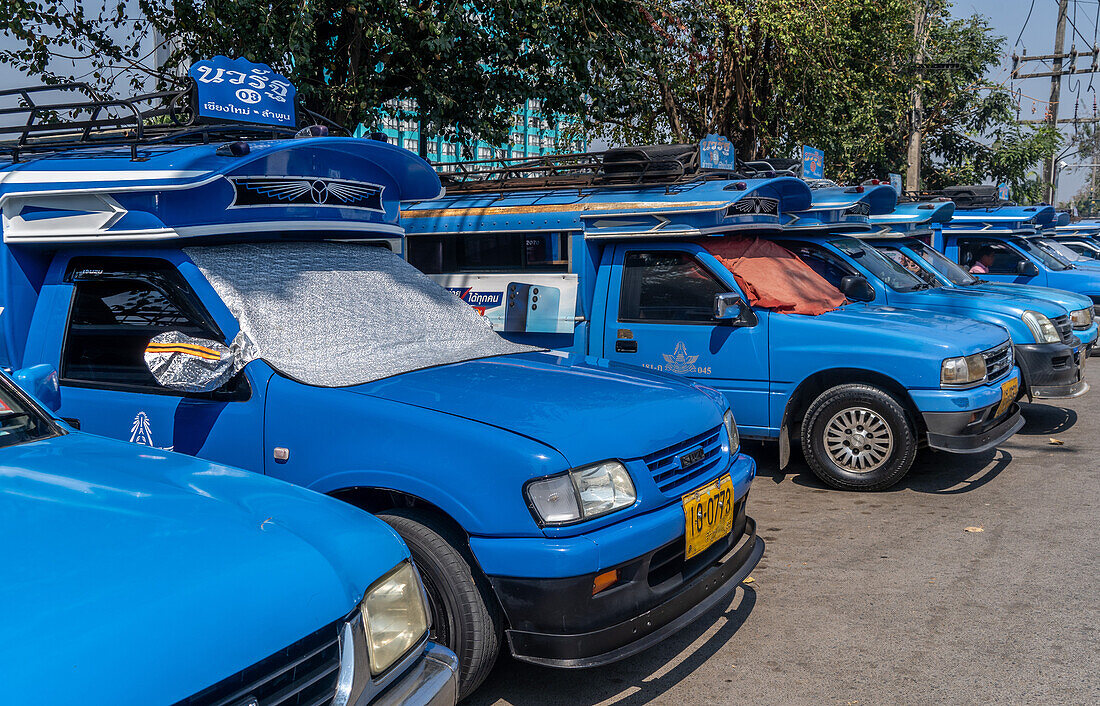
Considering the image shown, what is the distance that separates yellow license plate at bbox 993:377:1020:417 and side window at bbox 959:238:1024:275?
667 centimetres

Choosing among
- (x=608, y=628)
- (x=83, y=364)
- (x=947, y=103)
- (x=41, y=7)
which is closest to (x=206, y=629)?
(x=608, y=628)

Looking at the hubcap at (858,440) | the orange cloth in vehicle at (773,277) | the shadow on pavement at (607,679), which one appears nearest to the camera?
the shadow on pavement at (607,679)

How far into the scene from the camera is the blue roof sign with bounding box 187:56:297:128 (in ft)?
18.1

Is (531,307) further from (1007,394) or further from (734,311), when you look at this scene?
(1007,394)

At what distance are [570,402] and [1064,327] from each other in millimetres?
7172

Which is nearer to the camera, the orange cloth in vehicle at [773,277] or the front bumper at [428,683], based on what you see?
the front bumper at [428,683]

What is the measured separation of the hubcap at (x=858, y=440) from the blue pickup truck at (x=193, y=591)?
4.78 m

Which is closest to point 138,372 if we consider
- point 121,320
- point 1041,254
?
point 121,320

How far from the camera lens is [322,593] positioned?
2.16m

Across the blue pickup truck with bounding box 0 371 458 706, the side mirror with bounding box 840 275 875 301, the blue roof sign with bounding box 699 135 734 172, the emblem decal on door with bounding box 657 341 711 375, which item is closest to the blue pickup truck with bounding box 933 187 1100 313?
the blue roof sign with bounding box 699 135 734 172

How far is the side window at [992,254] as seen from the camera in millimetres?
13141

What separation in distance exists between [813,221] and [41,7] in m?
9.18

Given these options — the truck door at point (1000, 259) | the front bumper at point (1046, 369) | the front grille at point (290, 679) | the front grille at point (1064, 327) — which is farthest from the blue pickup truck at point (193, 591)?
the truck door at point (1000, 259)

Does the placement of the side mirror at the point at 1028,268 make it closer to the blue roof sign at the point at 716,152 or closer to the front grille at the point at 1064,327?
the front grille at the point at 1064,327
